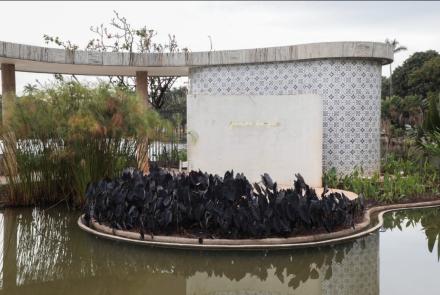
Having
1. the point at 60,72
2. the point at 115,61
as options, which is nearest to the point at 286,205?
the point at 115,61

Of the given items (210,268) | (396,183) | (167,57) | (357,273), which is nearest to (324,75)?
(396,183)

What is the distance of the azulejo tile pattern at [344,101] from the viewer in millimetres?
10750

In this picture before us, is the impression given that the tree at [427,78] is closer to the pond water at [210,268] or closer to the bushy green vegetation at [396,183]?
the bushy green vegetation at [396,183]

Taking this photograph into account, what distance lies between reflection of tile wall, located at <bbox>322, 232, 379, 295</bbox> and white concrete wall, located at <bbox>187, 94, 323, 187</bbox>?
338cm

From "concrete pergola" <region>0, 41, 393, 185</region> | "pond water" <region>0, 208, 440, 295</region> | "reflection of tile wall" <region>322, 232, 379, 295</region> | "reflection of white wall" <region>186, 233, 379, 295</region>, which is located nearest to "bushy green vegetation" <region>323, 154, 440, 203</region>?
"concrete pergola" <region>0, 41, 393, 185</region>

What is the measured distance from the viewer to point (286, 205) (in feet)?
21.5

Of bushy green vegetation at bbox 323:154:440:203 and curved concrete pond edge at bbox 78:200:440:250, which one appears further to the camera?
bushy green vegetation at bbox 323:154:440:203

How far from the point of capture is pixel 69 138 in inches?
335

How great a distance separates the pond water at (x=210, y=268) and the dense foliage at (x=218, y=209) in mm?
341

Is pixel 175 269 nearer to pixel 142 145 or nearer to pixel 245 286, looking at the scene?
pixel 245 286

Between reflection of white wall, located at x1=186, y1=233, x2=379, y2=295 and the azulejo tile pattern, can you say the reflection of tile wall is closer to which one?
reflection of white wall, located at x1=186, y1=233, x2=379, y2=295

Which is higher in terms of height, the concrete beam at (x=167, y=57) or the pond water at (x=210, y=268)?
the concrete beam at (x=167, y=57)

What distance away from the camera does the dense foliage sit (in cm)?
656

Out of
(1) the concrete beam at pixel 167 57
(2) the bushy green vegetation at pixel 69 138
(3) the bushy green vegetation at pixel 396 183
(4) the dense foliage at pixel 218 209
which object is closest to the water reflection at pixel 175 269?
(4) the dense foliage at pixel 218 209
